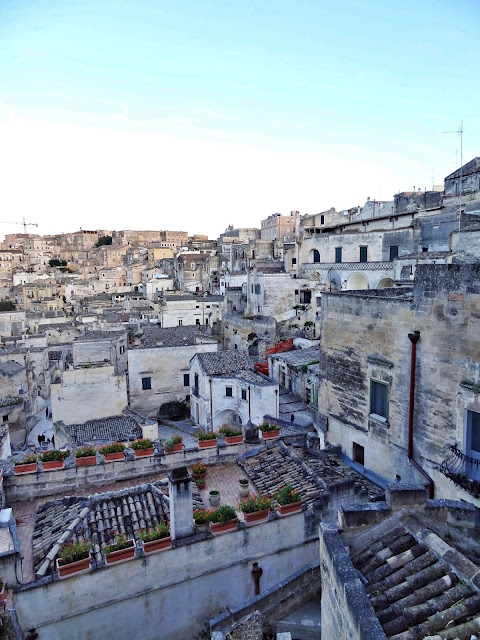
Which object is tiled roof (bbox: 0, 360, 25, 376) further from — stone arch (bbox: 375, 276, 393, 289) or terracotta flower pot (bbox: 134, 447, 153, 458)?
stone arch (bbox: 375, 276, 393, 289)

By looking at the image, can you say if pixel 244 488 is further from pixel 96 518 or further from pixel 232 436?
pixel 96 518

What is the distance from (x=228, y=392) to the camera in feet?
80.8

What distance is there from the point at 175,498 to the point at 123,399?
18.3 metres

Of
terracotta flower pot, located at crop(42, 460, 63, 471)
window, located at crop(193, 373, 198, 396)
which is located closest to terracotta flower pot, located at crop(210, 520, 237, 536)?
terracotta flower pot, located at crop(42, 460, 63, 471)

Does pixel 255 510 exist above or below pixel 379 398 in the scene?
below

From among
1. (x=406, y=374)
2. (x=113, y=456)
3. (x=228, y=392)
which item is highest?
(x=406, y=374)

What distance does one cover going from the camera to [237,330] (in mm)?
43156

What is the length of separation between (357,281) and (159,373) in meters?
22.4

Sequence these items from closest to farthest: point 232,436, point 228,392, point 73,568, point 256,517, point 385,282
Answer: point 73,568
point 256,517
point 232,436
point 228,392
point 385,282

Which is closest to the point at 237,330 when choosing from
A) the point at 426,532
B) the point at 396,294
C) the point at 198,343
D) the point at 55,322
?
the point at 198,343

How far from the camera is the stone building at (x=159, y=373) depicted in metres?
29.1

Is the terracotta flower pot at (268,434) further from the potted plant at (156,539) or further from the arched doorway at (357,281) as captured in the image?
the arched doorway at (357,281)

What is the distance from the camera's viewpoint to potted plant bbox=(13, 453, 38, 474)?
11.5 m

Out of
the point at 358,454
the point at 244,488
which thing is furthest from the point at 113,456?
the point at 358,454
